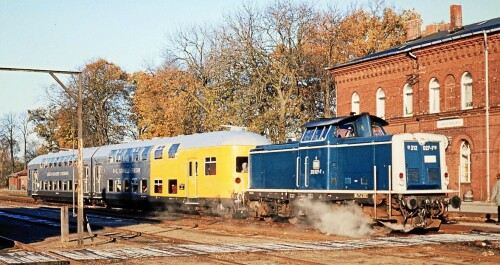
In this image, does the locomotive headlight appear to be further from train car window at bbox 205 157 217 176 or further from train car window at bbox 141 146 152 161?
train car window at bbox 141 146 152 161

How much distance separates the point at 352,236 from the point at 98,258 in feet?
27.5

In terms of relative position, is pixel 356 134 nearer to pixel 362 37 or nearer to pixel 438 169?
pixel 438 169

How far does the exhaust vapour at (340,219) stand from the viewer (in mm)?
21453

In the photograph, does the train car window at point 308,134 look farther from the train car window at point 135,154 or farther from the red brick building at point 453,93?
the red brick building at point 453,93

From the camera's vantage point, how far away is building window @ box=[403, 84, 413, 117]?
43.0 metres

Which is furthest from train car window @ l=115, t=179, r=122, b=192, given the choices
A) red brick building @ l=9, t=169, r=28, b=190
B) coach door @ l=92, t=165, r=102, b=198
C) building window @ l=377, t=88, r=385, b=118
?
red brick building @ l=9, t=169, r=28, b=190

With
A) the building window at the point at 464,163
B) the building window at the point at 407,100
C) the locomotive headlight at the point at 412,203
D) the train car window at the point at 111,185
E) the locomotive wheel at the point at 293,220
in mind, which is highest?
the building window at the point at 407,100

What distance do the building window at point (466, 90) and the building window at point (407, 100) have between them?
459cm

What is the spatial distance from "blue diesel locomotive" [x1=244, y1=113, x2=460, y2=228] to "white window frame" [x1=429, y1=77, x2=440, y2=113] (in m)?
18.4

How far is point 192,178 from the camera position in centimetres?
3097

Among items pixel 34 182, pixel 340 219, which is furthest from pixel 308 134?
pixel 34 182

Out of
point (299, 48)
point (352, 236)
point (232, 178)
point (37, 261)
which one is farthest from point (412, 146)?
point (299, 48)

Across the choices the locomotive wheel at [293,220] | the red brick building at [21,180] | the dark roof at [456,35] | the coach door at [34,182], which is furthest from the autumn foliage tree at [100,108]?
the locomotive wheel at [293,220]

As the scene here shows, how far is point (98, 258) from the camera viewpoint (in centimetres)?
1559
